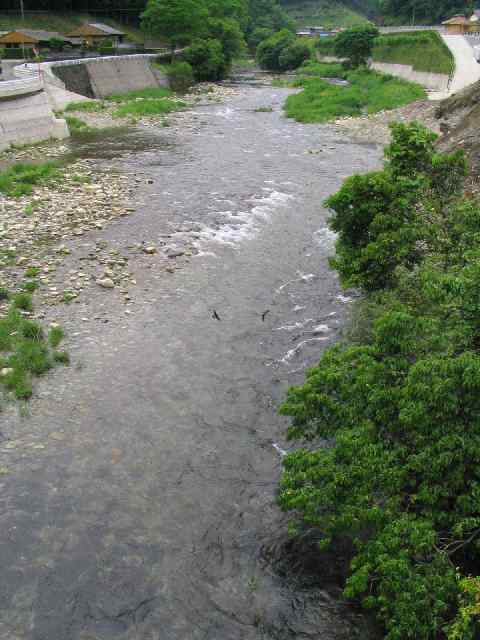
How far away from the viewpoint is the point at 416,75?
66.9 m

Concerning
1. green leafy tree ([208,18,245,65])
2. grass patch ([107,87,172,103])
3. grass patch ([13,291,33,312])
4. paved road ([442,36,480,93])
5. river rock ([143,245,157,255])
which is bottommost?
river rock ([143,245,157,255])

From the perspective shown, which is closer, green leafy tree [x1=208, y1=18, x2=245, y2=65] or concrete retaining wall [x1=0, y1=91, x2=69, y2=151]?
concrete retaining wall [x1=0, y1=91, x2=69, y2=151]

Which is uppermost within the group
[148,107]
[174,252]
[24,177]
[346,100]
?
[148,107]

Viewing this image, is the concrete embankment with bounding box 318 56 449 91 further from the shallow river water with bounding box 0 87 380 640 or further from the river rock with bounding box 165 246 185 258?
the river rock with bounding box 165 246 185 258

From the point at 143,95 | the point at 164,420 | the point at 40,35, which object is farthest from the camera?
the point at 40,35

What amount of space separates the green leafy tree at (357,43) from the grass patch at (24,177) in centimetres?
6609

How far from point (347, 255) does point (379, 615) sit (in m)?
10.8

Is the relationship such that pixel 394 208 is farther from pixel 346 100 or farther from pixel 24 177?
pixel 346 100

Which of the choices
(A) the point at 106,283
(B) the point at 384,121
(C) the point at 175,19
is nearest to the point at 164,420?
(A) the point at 106,283

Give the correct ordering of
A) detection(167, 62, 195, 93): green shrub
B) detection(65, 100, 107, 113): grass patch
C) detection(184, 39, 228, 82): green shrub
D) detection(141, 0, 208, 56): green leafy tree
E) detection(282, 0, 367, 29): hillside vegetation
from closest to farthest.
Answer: detection(65, 100, 107, 113): grass patch → detection(167, 62, 195, 93): green shrub → detection(184, 39, 228, 82): green shrub → detection(141, 0, 208, 56): green leafy tree → detection(282, 0, 367, 29): hillside vegetation

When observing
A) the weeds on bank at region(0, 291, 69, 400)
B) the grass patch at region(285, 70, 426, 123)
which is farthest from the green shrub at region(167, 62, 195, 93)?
the weeds on bank at region(0, 291, 69, 400)

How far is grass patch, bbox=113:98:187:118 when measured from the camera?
4992 cm

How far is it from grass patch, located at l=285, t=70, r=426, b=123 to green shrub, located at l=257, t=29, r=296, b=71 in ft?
132

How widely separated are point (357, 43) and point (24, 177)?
7018 cm
